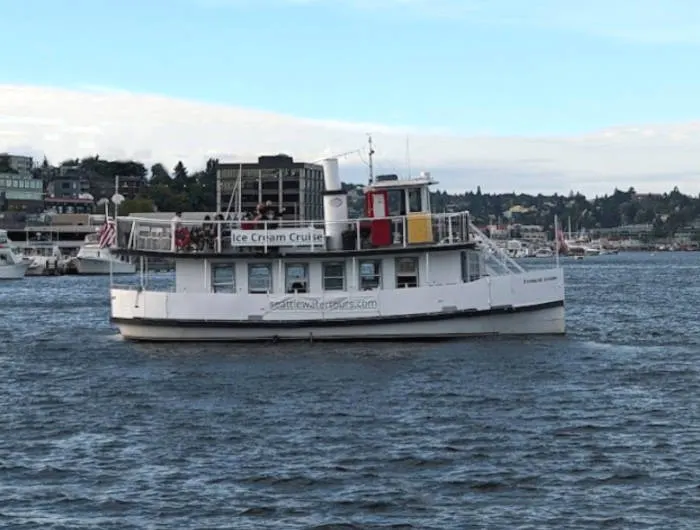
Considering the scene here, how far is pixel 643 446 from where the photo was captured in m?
24.4

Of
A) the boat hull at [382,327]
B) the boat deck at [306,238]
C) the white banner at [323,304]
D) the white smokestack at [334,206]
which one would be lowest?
the boat hull at [382,327]

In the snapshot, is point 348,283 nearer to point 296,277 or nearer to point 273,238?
point 296,277

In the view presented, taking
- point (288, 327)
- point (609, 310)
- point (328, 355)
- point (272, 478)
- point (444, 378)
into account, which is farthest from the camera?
point (609, 310)

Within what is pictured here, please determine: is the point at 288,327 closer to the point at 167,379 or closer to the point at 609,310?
the point at 167,379

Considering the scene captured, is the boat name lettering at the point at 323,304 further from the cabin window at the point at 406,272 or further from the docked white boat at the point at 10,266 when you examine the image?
the docked white boat at the point at 10,266

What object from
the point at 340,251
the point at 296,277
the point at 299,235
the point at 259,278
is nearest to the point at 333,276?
the point at 340,251

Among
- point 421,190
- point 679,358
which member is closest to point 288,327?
point 421,190

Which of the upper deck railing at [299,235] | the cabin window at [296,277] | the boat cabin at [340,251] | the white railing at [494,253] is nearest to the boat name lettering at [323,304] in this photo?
the boat cabin at [340,251]

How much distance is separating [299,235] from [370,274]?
245cm

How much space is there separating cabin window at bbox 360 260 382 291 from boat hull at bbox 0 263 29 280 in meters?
90.4

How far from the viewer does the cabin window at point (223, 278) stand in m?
40.8

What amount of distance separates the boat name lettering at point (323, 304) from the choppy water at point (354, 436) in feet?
4.32

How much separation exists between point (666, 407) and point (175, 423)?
10.5m

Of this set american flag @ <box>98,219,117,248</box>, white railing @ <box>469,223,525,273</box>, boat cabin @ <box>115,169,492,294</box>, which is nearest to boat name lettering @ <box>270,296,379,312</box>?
boat cabin @ <box>115,169,492,294</box>
